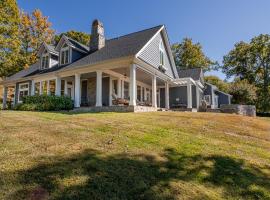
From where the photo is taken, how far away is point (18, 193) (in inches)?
109

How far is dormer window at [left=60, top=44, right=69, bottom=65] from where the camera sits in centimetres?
1759

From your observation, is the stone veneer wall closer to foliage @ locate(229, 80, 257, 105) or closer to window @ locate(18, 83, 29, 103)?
foliage @ locate(229, 80, 257, 105)

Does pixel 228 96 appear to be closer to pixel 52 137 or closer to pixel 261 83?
pixel 261 83

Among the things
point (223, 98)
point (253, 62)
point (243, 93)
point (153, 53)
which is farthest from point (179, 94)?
point (253, 62)

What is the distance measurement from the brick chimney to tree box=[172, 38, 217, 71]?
24.9m

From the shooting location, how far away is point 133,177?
3.50 metres

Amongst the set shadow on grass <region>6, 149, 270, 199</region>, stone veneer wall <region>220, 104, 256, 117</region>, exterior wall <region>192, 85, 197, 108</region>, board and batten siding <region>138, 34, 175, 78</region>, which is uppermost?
board and batten siding <region>138, 34, 175, 78</region>

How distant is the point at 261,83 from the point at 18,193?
4116 centimetres

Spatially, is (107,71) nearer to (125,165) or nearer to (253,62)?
(125,165)

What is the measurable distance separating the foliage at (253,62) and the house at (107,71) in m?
21.5

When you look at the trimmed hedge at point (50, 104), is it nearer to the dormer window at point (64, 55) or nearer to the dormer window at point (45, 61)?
the dormer window at point (64, 55)

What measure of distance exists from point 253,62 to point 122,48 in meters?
32.4

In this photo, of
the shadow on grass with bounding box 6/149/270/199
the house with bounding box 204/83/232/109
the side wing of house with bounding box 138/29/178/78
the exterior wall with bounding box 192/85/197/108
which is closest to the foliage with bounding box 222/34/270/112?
the house with bounding box 204/83/232/109

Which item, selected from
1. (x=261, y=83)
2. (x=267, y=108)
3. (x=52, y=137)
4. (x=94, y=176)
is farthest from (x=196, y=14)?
(x=261, y=83)
